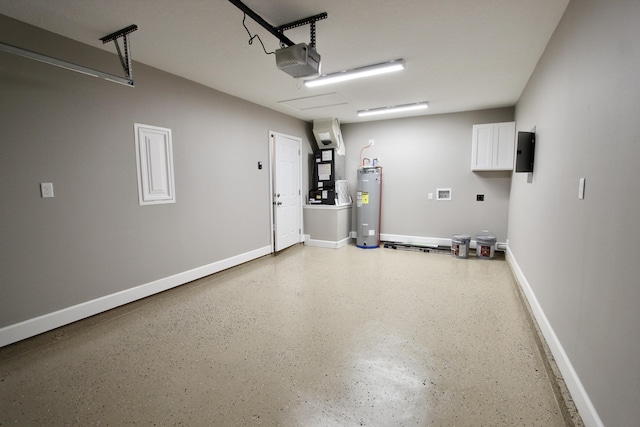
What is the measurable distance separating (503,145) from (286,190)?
13.0 feet

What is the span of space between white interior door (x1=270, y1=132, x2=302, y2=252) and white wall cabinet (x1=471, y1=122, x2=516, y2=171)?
132 inches

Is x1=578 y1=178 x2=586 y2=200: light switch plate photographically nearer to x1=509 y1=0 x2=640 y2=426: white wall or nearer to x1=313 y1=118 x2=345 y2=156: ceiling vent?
x1=509 y1=0 x2=640 y2=426: white wall

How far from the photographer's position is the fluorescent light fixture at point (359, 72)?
3201 mm

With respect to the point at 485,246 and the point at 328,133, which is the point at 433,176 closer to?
the point at 485,246

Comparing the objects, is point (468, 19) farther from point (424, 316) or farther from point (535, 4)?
point (424, 316)

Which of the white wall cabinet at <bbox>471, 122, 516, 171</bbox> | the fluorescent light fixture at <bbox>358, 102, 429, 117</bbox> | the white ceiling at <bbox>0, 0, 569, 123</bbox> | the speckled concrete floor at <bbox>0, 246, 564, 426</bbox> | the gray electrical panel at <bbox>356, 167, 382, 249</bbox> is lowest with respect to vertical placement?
the speckled concrete floor at <bbox>0, 246, 564, 426</bbox>

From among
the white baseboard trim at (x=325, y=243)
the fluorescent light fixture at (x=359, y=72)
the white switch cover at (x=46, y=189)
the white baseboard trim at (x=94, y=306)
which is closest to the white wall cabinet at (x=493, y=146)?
the fluorescent light fixture at (x=359, y=72)

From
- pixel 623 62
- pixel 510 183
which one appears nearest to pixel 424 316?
pixel 623 62

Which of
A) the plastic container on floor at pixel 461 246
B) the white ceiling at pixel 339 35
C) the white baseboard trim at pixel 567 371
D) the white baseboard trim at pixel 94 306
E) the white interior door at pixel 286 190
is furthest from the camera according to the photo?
the white interior door at pixel 286 190

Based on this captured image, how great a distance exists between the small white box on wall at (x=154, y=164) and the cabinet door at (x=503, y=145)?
16.9ft

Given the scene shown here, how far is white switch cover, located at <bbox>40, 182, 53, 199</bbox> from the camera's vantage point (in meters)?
2.56

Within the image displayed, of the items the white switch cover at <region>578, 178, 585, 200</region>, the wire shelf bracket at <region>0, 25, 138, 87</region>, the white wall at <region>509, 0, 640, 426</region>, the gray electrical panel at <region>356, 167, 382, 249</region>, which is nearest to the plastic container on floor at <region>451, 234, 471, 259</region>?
the gray electrical panel at <region>356, 167, 382, 249</region>

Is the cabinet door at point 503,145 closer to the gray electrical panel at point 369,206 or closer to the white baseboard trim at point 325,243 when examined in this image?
the gray electrical panel at point 369,206

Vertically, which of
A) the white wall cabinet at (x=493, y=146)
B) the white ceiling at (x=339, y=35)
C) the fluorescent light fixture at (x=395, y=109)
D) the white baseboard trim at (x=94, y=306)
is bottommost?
the white baseboard trim at (x=94, y=306)
